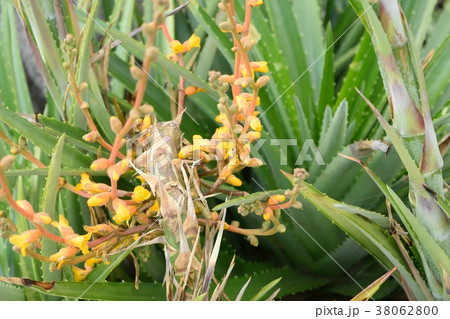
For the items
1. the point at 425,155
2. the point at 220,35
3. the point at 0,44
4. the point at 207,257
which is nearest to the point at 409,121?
the point at 425,155

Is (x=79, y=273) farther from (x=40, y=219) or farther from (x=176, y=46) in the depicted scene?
(x=176, y=46)

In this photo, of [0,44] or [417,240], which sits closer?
[417,240]

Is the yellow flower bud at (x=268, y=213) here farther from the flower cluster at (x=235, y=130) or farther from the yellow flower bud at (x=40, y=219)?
the yellow flower bud at (x=40, y=219)

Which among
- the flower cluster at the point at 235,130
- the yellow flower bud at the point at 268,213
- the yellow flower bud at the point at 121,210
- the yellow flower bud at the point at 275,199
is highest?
the flower cluster at the point at 235,130

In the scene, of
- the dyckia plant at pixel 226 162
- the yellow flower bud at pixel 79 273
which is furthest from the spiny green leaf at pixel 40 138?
the yellow flower bud at pixel 79 273

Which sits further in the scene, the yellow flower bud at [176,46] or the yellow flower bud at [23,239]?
the yellow flower bud at [176,46]

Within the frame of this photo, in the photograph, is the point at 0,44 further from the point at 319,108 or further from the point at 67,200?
the point at 319,108

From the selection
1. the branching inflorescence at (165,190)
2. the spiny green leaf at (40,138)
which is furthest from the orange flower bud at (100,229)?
the spiny green leaf at (40,138)

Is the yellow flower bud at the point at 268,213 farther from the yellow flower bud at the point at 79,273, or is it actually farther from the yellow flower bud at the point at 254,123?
the yellow flower bud at the point at 79,273

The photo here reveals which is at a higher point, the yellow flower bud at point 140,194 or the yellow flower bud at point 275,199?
the yellow flower bud at point 140,194
